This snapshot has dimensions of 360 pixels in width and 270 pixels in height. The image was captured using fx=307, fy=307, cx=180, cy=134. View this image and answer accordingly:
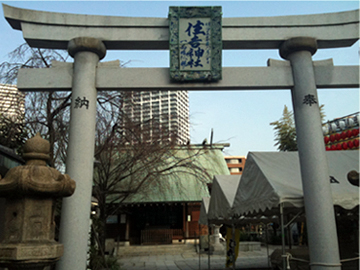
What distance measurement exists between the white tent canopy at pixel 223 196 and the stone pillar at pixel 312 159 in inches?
135

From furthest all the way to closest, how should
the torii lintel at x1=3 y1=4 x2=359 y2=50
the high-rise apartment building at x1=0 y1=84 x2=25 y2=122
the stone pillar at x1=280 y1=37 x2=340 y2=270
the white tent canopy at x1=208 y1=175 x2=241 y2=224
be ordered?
the high-rise apartment building at x1=0 y1=84 x2=25 y2=122, the white tent canopy at x1=208 y1=175 x2=241 y2=224, the torii lintel at x1=3 y1=4 x2=359 y2=50, the stone pillar at x1=280 y1=37 x2=340 y2=270

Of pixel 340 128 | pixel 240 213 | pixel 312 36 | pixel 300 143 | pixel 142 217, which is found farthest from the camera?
pixel 142 217

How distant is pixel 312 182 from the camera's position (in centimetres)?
591

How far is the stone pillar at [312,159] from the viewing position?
18.7 ft

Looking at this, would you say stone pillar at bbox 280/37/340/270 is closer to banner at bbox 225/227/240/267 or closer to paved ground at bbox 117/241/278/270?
banner at bbox 225/227/240/267

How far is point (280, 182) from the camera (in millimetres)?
6422

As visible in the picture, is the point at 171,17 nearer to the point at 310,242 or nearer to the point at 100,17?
the point at 100,17

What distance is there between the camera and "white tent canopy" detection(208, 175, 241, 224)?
945cm

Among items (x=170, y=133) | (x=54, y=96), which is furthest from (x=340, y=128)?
(x=54, y=96)

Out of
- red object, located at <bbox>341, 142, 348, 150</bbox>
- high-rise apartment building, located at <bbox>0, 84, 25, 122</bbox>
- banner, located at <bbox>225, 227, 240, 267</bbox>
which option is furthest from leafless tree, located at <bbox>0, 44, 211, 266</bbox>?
red object, located at <bbox>341, 142, 348, 150</bbox>

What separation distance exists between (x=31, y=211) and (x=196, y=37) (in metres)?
4.66

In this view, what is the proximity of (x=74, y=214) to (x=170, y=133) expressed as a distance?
8375 mm

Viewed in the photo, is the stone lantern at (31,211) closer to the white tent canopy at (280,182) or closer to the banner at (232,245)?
the white tent canopy at (280,182)

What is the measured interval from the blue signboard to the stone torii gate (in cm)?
24
